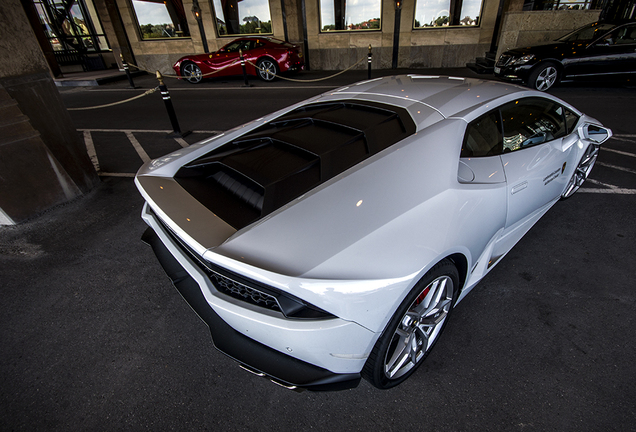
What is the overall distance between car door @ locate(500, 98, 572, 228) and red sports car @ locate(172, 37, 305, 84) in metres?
9.62

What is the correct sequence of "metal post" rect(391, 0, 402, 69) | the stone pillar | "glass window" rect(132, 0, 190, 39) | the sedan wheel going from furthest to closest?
"glass window" rect(132, 0, 190, 39) < "metal post" rect(391, 0, 402, 69) < the stone pillar < the sedan wheel

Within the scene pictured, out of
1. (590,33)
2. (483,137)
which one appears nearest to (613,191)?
(483,137)

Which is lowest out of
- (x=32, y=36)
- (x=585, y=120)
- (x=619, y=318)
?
(x=619, y=318)

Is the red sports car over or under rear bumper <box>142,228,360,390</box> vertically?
over

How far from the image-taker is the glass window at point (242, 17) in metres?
13.6

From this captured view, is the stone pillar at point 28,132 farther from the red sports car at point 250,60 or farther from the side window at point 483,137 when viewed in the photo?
the red sports car at point 250,60

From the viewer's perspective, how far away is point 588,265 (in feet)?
7.91

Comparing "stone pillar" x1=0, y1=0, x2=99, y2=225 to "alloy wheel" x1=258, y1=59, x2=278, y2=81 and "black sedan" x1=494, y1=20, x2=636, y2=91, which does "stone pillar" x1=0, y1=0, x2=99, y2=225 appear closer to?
"alloy wheel" x1=258, y1=59, x2=278, y2=81

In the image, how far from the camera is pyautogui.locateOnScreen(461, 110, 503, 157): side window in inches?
71.7

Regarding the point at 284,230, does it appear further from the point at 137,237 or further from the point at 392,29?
the point at 392,29

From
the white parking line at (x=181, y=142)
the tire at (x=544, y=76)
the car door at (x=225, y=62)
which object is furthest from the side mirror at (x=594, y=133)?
the car door at (x=225, y=62)

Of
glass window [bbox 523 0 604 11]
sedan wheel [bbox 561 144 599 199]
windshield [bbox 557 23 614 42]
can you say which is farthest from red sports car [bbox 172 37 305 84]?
sedan wheel [bbox 561 144 599 199]

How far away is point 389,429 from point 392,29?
14069 mm

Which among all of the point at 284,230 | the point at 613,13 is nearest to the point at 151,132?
the point at 284,230
